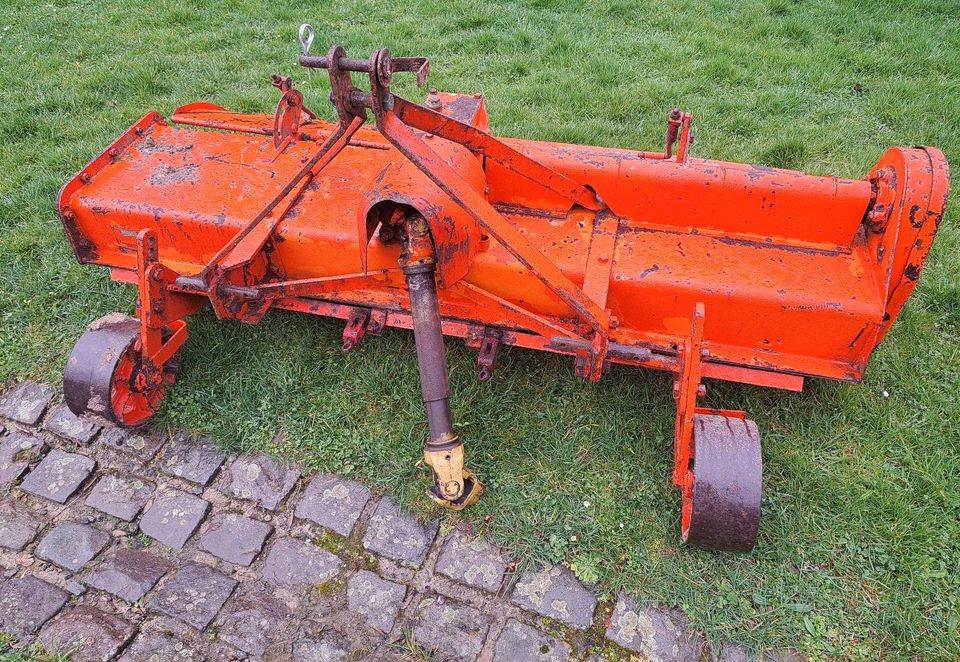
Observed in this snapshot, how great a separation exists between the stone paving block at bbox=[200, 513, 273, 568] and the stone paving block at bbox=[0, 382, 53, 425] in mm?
1182

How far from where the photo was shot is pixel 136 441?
3.16 meters

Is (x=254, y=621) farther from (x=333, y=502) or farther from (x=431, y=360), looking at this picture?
(x=431, y=360)

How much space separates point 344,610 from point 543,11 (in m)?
5.56

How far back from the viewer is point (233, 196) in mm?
3205

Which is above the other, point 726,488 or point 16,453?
point 726,488

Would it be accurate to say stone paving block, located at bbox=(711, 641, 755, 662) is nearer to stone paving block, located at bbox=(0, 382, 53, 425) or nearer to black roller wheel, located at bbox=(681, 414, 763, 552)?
black roller wheel, located at bbox=(681, 414, 763, 552)

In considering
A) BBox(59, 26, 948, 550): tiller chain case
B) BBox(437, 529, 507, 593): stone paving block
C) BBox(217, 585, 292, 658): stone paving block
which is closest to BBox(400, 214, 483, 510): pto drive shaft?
BBox(59, 26, 948, 550): tiller chain case

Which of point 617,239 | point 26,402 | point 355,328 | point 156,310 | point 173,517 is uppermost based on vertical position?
point 617,239

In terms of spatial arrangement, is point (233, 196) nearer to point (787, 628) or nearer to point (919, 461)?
point (787, 628)

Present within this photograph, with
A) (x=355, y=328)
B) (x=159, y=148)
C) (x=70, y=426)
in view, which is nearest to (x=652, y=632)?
(x=355, y=328)

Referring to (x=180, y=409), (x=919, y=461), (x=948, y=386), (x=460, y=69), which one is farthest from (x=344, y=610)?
(x=460, y=69)

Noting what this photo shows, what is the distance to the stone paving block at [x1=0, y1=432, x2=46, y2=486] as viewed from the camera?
10.1ft

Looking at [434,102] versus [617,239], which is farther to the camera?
[434,102]

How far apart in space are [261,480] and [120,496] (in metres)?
0.61
